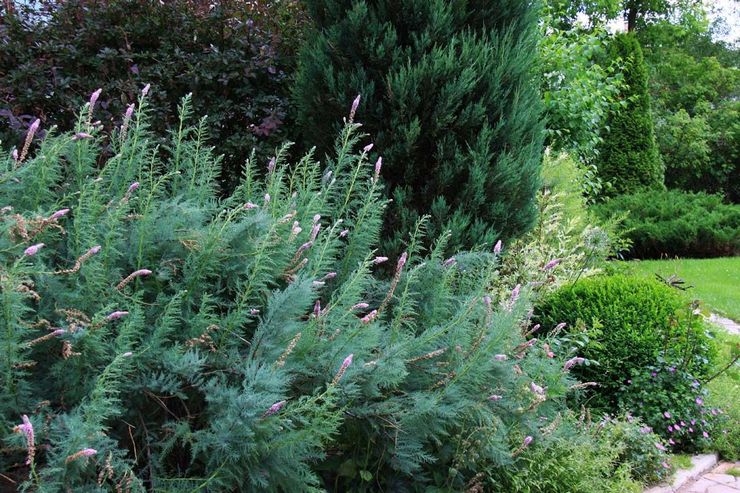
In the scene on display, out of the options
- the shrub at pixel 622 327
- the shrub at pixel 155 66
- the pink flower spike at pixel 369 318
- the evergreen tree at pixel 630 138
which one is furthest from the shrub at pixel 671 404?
the evergreen tree at pixel 630 138

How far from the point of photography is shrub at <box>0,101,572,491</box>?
185 cm

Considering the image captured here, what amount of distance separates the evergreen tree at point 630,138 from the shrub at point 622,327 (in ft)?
37.8

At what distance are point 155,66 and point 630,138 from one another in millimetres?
13578

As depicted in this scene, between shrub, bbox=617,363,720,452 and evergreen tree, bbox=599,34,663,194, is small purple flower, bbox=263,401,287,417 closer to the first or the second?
shrub, bbox=617,363,720,452

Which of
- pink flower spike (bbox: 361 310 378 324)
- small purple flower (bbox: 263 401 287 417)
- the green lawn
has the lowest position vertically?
the green lawn

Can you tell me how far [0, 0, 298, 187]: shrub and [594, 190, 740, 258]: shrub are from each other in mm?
8932

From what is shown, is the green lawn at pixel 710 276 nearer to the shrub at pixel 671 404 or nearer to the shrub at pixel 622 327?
the shrub at pixel 622 327

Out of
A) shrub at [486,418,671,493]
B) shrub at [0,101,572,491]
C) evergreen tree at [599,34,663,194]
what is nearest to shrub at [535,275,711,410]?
shrub at [486,418,671,493]

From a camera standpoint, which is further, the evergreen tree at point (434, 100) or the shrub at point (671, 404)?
the shrub at point (671, 404)

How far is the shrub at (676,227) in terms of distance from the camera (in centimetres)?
1239

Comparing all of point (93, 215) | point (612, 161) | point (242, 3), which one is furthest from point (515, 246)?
point (612, 161)

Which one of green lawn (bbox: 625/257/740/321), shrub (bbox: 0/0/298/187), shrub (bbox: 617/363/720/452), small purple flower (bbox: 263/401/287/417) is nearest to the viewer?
small purple flower (bbox: 263/401/287/417)

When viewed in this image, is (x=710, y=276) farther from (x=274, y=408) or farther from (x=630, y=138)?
(x=274, y=408)

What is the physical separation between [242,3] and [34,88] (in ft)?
4.99
